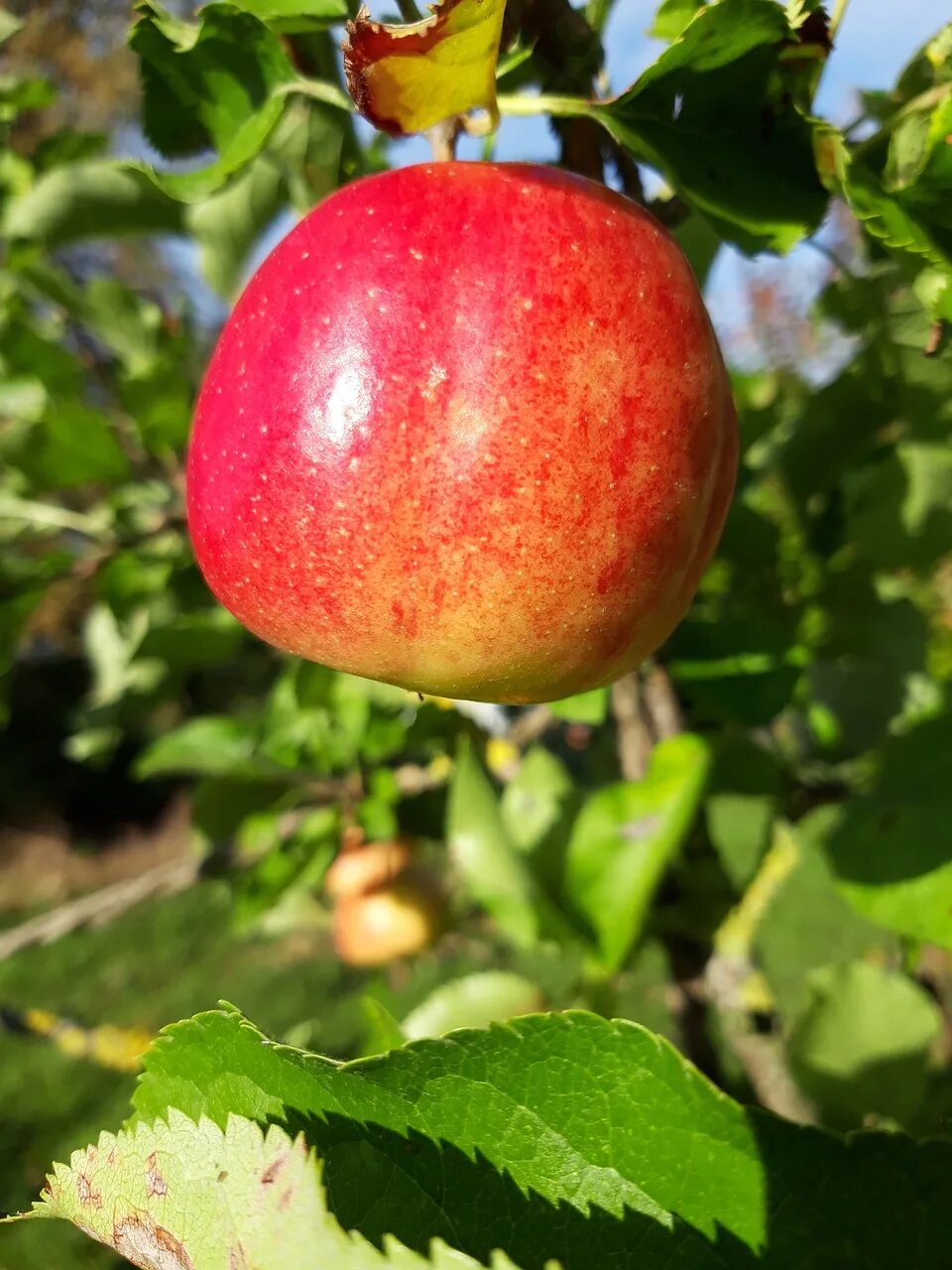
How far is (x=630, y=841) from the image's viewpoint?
66cm

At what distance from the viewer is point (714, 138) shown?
453mm

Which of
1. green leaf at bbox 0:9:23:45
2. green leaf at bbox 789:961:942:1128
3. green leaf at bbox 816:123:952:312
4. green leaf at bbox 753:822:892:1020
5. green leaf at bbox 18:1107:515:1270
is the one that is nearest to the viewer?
green leaf at bbox 18:1107:515:1270

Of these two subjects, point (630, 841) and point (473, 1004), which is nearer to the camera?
point (630, 841)

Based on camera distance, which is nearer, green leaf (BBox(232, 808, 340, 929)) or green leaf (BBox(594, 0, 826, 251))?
green leaf (BBox(594, 0, 826, 251))

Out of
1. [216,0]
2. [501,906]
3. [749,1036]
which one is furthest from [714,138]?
[749,1036]

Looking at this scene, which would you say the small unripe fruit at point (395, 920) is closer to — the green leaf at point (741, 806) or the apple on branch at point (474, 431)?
the green leaf at point (741, 806)

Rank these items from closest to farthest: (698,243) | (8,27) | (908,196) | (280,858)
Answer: (908,196), (8,27), (698,243), (280,858)

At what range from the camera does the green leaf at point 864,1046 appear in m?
0.70

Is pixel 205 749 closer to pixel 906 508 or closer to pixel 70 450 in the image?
pixel 70 450

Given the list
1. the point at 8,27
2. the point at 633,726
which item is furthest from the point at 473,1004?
the point at 8,27

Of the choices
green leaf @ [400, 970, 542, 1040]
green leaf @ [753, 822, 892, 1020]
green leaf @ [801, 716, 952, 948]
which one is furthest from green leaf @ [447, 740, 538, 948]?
green leaf @ [753, 822, 892, 1020]

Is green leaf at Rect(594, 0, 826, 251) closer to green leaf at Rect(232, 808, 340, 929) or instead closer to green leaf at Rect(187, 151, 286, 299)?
green leaf at Rect(187, 151, 286, 299)

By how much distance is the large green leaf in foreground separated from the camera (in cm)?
37

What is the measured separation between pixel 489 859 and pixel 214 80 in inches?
20.3
